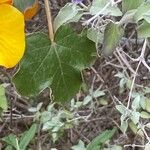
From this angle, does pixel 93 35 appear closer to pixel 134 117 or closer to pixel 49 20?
pixel 49 20

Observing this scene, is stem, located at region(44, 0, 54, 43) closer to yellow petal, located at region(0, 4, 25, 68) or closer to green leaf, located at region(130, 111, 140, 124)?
yellow petal, located at region(0, 4, 25, 68)

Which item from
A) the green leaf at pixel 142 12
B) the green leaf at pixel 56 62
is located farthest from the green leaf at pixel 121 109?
the green leaf at pixel 142 12

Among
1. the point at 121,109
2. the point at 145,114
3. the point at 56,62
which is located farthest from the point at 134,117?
the point at 56,62

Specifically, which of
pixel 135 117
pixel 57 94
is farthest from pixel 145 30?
pixel 135 117

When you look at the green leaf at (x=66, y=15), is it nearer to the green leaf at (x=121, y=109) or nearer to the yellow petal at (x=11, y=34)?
the yellow petal at (x=11, y=34)

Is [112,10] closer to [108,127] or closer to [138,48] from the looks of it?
[138,48]
